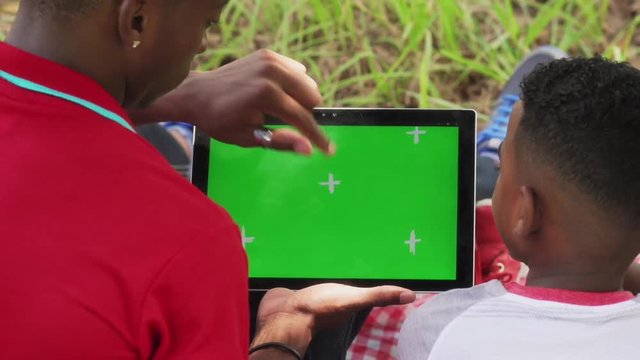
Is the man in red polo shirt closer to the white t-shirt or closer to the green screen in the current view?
the white t-shirt

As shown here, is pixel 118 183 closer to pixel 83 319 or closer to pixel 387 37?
pixel 83 319

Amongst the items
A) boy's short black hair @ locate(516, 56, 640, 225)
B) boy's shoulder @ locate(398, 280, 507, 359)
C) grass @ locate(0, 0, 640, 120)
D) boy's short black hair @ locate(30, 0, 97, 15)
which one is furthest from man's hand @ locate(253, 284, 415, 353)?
grass @ locate(0, 0, 640, 120)

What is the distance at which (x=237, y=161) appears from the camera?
131 centimetres

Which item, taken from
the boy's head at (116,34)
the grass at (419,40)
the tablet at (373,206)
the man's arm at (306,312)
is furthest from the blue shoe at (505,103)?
the boy's head at (116,34)

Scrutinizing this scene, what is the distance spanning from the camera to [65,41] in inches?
34.2

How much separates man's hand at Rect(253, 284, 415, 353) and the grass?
1.10m

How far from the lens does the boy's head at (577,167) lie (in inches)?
39.3

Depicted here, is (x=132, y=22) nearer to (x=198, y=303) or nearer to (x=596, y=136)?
(x=198, y=303)

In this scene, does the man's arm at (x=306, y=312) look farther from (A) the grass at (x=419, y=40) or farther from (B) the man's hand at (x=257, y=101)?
(A) the grass at (x=419, y=40)

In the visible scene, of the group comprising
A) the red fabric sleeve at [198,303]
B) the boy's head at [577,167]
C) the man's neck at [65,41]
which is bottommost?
the red fabric sleeve at [198,303]

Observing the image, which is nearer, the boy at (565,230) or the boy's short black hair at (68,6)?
the boy's short black hair at (68,6)

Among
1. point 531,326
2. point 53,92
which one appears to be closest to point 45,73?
point 53,92

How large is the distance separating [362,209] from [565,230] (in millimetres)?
330

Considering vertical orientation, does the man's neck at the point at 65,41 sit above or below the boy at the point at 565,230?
above
